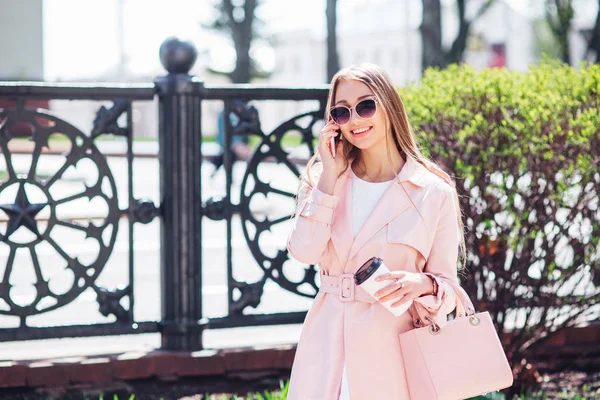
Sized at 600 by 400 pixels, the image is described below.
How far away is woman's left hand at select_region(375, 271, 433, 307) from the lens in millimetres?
2807

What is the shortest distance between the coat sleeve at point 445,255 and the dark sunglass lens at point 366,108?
0.35 meters

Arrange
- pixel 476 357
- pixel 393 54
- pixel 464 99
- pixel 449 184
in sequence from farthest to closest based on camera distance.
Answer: pixel 393 54
pixel 464 99
pixel 449 184
pixel 476 357

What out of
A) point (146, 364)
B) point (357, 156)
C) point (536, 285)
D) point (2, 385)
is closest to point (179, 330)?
Answer: point (146, 364)

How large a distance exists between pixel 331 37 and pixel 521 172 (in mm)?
25702

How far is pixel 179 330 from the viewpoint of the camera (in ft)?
17.3

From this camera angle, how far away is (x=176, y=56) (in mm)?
5277

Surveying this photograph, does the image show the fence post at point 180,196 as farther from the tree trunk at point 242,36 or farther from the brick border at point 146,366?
the tree trunk at point 242,36

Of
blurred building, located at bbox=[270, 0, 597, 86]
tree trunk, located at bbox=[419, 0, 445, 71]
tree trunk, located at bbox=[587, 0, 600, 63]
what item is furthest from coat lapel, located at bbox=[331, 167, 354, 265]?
blurred building, located at bbox=[270, 0, 597, 86]

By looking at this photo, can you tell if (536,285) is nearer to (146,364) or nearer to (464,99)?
(464,99)

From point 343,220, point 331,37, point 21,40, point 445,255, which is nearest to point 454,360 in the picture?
Answer: point 445,255

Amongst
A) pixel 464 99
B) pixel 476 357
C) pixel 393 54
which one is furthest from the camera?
pixel 393 54

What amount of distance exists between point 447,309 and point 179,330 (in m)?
2.55

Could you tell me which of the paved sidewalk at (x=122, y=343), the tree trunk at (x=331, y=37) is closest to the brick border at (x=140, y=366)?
the paved sidewalk at (x=122, y=343)

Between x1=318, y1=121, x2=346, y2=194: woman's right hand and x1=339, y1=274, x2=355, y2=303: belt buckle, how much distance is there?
268 mm
